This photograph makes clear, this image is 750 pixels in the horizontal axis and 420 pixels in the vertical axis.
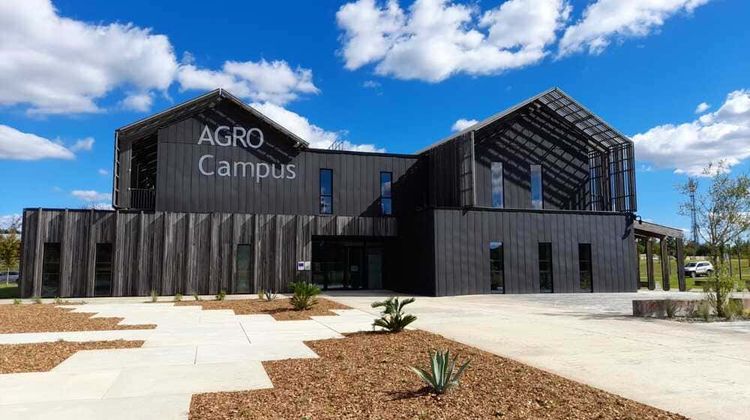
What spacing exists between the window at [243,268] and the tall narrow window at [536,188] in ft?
51.9

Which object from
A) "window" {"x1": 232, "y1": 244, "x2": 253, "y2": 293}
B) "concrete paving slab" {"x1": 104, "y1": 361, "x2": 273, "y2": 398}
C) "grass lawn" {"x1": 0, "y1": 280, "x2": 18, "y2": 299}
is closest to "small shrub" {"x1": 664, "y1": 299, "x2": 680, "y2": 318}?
"concrete paving slab" {"x1": 104, "y1": 361, "x2": 273, "y2": 398}

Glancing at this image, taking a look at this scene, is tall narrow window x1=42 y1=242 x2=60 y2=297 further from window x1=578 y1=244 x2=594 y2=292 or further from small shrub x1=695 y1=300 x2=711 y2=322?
window x1=578 y1=244 x2=594 y2=292

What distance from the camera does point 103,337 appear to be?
1087cm

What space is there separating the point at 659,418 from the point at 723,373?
3080mm

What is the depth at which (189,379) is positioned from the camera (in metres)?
6.97

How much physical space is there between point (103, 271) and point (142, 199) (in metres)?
4.32

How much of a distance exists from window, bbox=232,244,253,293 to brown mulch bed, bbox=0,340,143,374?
1420cm

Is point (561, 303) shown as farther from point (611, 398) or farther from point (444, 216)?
point (611, 398)

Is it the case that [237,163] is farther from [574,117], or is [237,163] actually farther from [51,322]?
[574,117]

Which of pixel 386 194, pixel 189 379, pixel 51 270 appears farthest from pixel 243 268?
pixel 189 379

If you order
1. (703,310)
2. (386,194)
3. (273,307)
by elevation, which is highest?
(386,194)

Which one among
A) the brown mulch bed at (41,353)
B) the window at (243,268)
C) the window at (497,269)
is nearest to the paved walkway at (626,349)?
the brown mulch bed at (41,353)

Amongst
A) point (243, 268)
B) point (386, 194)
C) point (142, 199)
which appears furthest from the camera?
point (386, 194)

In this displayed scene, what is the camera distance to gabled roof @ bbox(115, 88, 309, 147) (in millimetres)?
24594
